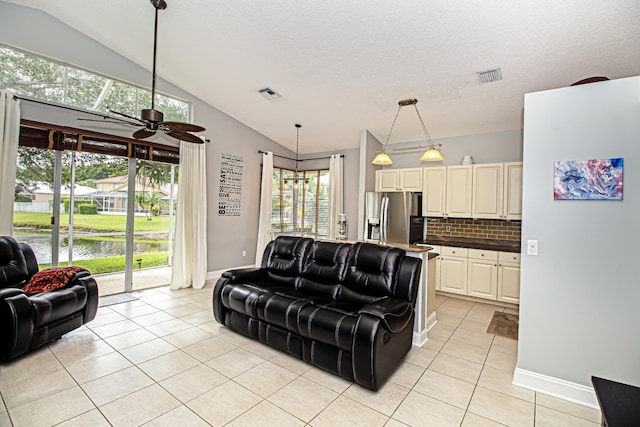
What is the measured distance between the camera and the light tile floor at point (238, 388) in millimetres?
2020

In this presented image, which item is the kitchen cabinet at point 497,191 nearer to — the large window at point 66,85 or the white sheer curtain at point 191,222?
the white sheer curtain at point 191,222

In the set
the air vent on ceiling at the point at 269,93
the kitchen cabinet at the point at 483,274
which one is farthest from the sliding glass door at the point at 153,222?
the kitchen cabinet at the point at 483,274

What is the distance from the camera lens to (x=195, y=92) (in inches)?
207

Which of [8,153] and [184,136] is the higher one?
[184,136]

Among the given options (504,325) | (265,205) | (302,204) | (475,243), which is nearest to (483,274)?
(475,243)

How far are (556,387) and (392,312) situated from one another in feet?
4.66

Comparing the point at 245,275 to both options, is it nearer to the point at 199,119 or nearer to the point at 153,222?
the point at 153,222

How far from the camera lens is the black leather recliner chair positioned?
8.22ft

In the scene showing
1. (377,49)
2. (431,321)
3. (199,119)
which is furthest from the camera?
(199,119)

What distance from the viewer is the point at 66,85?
4.09 m

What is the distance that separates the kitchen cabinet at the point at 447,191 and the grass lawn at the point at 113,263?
5.01m

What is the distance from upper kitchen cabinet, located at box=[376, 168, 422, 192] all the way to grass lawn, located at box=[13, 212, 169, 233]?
4.15 m

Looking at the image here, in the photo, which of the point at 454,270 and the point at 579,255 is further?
the point at 454,270

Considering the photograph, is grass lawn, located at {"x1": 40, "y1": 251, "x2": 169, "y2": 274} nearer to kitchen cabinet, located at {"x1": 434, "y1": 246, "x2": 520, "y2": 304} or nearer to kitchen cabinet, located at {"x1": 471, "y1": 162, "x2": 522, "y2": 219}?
kitchen cabinet, located at {"x1": 434, "y1": 246, "x2": 520, "y2": 304}
